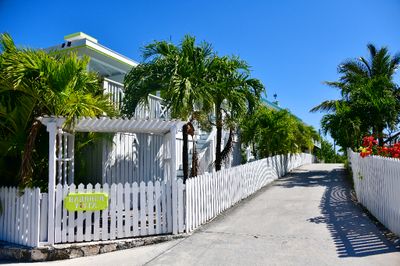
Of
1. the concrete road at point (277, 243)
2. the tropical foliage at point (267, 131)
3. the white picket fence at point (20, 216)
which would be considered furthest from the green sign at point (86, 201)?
the tropical foliage at point (267, 131)

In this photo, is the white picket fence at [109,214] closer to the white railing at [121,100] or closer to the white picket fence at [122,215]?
the white picket fence at [122,215]

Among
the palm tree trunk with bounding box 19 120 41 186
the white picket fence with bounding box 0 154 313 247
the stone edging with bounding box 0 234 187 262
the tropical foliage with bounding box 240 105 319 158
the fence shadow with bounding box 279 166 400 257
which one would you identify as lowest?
the stone edging with bounding box 0 234 187 262

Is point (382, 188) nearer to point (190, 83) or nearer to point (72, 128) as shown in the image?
point (190, 83)

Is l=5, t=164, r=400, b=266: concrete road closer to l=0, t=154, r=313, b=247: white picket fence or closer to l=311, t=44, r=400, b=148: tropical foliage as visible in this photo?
l=0, t=154, r=313, b=247: white picket fence

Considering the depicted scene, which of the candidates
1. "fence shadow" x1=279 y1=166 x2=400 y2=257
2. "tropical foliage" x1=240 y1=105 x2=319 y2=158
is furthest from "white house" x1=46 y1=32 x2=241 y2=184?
"tropical foliage" x1=240 y1=105 x2=319 y2=158

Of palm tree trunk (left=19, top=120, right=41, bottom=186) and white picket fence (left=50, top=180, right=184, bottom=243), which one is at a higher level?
palm tree trunk (left=19, top=120, right=41, bottom=186)

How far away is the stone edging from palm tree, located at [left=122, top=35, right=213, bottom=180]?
2.89 m

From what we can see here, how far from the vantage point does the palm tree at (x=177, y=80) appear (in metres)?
8.52

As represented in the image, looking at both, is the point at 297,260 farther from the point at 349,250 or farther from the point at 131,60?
the point at 131,60

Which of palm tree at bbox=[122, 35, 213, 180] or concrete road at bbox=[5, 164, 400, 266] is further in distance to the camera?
palm tree at bbox=[122, 35, 213, 180]

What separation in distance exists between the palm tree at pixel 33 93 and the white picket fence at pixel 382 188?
5898 millimetres

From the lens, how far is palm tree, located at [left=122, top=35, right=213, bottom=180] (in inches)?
335

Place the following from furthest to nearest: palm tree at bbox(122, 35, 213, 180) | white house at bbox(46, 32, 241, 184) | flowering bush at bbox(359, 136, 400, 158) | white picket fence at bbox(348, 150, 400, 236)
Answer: white house at bbox(46, 32, 241, 184) → palm tree at bbox(122, 35, 213, 180) → flowering bush at bbox(359, 136, 400, 158) → white picket fence at bbox(348, 150, 400, 236)

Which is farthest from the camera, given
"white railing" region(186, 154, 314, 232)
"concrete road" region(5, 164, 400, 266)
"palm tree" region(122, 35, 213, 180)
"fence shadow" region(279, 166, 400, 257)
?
"palm tree" region(122, 35, 213, 180)
